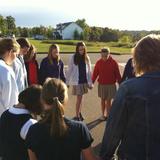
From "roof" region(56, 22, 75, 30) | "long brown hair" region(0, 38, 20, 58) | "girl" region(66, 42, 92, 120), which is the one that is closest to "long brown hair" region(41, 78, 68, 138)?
"long brown hair" region(0, 38, 20, 58)

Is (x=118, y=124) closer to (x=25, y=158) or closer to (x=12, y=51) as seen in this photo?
(x=25, y=158)

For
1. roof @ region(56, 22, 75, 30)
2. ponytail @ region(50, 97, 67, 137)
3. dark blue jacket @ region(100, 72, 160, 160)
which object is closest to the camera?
dark blue jacket @ region(100, 72, 160, 160)

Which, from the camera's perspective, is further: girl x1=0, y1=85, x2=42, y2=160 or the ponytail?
girl x1=0, y1=85, x2=42, y2=160

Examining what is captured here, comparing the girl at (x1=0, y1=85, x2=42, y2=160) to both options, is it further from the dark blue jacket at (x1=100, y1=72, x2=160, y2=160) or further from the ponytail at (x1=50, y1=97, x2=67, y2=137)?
the dark blue jacket at (x1=100, y1=72, x2=160, y2=160)

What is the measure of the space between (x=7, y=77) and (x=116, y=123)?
8.57 feet

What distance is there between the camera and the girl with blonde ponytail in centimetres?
392

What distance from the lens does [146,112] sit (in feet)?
12.1

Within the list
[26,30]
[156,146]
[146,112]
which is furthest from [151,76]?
[26,30]

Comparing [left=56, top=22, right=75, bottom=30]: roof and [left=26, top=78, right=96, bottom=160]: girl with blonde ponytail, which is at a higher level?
[left=26, top=78, right=96, bottom=160]: girl with blonde ponytail

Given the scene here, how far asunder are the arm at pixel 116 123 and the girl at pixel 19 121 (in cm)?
91

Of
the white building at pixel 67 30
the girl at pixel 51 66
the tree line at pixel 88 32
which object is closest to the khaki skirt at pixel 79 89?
the girl at pixel 51 66

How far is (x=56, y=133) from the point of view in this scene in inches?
155

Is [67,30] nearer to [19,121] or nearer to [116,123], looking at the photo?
[19,121]

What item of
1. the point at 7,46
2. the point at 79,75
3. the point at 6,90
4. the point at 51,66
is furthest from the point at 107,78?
the point at 6,90
